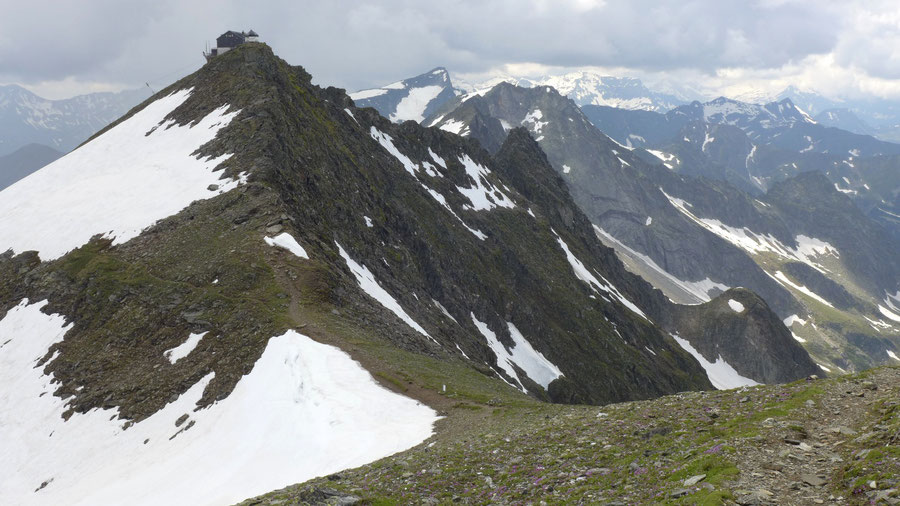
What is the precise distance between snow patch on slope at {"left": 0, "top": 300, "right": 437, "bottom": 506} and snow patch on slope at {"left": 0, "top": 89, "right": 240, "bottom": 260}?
23.5 m

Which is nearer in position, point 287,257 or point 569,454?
point 569,454

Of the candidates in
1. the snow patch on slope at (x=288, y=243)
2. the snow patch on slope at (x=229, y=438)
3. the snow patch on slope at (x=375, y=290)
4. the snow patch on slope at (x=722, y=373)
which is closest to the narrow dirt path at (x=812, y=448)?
the snow patch on slope at (x=229, y=438)

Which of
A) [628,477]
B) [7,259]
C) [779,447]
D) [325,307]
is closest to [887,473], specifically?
[779,447]

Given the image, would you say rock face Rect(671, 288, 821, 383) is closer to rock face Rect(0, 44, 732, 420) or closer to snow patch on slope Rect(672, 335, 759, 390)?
snow patch on slope Rect(672, 335, 759, 390)

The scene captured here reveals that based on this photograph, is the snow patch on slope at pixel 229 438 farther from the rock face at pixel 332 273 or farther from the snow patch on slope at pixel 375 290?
the snow patch on slope at pixel 375 290

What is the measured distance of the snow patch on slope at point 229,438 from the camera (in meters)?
26.2

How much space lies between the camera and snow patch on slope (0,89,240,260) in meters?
57.8

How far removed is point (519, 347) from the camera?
94.1 m

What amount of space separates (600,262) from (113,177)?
140 metres

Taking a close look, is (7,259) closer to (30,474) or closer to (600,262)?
(30,474)

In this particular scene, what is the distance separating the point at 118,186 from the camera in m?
68.0

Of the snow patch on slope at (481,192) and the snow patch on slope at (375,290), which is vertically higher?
the snow patch on slope at (481,192)

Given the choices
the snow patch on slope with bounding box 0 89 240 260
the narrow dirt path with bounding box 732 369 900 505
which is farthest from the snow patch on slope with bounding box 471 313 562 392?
the narrow dirt path with bounding box 732 369 900 505

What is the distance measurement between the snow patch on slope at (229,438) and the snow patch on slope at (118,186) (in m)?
23.5
